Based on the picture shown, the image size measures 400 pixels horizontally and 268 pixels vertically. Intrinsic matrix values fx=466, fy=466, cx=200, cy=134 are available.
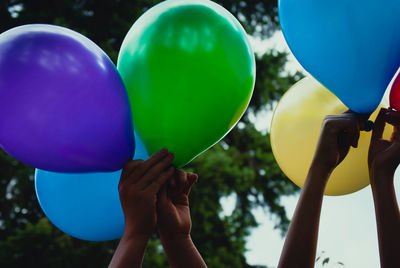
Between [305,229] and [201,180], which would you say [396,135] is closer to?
[305,229]

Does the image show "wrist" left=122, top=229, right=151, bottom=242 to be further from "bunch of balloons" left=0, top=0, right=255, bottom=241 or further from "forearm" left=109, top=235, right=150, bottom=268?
"bunch of balloons" left=0, top=0, right=255, bottom=241

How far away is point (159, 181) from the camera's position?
1132 mm

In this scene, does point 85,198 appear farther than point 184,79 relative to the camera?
Yes

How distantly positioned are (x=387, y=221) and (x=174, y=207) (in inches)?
20.8

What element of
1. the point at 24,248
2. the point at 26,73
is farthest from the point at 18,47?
the point at 24,248

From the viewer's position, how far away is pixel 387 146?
3.98 feet

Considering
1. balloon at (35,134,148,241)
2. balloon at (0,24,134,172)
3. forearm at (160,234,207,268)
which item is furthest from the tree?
balloon at (0,24,134,172)


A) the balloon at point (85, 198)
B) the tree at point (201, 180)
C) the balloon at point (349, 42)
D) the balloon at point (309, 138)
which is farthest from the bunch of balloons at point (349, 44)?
the tree at point (201, 180)

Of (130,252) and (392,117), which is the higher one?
(392,117)

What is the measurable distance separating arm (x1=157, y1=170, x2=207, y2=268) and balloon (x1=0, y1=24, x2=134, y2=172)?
16cm

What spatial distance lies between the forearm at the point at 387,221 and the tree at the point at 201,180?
11.9ft

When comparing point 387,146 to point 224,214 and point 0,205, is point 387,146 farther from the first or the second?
point 0,205

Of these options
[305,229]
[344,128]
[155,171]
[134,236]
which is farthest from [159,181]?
[344,128]

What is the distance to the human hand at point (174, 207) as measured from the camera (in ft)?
3.86
